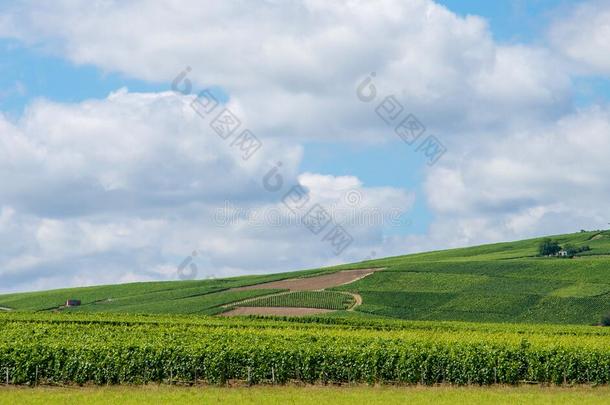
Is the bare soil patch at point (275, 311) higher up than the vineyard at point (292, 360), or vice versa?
the bare soil patch at point (275, 311)

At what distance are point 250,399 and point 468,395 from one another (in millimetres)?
13923

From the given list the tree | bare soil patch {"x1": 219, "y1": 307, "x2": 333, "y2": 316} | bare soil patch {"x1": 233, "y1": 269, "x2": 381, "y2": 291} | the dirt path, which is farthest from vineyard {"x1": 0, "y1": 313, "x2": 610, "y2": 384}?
the tree

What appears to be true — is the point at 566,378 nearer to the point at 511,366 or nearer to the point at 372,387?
the point at 511,366

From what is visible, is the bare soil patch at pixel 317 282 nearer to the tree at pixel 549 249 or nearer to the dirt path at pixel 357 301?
the dirt path at pixel 357 301

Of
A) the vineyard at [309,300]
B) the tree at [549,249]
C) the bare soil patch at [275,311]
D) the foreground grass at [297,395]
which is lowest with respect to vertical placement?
the foreground grass at [297,395]

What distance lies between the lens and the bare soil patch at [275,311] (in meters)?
128

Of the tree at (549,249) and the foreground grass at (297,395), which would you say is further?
the tree at (549,249)

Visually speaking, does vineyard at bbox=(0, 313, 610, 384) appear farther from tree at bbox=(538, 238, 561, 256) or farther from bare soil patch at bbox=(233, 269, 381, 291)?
tree at bbox=(538, 238, 561, 256)

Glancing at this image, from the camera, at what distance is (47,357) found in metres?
51.2

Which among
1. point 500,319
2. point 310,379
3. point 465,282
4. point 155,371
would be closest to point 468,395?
point 310,379

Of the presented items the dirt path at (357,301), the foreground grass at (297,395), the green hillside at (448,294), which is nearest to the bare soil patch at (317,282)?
the green hillside at (448,294)

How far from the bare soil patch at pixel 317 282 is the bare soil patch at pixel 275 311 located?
20867 millimetres

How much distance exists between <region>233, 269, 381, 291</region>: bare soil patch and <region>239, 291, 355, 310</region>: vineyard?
305 inches

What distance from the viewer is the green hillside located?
130m
